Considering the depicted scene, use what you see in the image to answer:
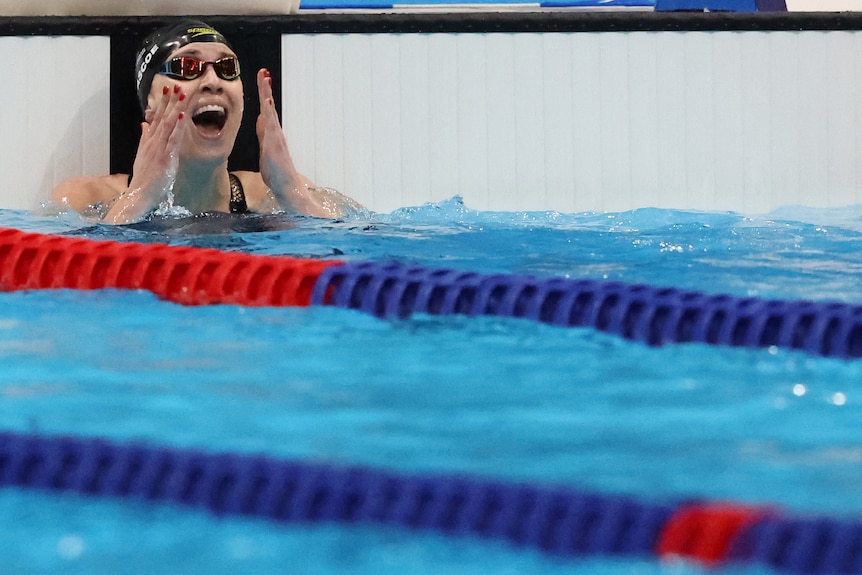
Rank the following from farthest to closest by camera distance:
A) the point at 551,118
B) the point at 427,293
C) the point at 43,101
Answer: the point at 551,118
the point at 43,101
the point at 427,293

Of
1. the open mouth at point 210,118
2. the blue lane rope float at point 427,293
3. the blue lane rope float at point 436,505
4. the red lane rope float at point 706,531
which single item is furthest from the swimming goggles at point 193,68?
the red lane rope float at point 706,531

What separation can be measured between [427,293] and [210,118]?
1666mm

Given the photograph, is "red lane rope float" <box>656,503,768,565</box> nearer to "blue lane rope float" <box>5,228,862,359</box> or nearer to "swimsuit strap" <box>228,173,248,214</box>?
"blue lane rope float" <box>5,228,862,359</box>

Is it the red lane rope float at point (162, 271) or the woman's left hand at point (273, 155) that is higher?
the woman's left hand at point (273, 155)

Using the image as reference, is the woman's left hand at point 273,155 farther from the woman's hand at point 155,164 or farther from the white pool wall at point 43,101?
the white pool wall at point 43,101

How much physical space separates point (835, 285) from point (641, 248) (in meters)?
0.77

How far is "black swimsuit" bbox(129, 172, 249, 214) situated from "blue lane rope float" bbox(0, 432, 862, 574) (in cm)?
243

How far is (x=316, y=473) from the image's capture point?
1.42 meters

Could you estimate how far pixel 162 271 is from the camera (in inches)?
108

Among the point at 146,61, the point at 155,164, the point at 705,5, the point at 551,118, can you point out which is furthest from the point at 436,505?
the point at 705,5

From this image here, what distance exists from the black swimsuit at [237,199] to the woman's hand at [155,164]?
1.02ft

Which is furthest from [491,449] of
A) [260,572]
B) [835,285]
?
[835,285]

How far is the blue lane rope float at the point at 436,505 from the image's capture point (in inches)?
47.4

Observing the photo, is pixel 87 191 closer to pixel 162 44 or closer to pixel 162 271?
pixel 162 44
